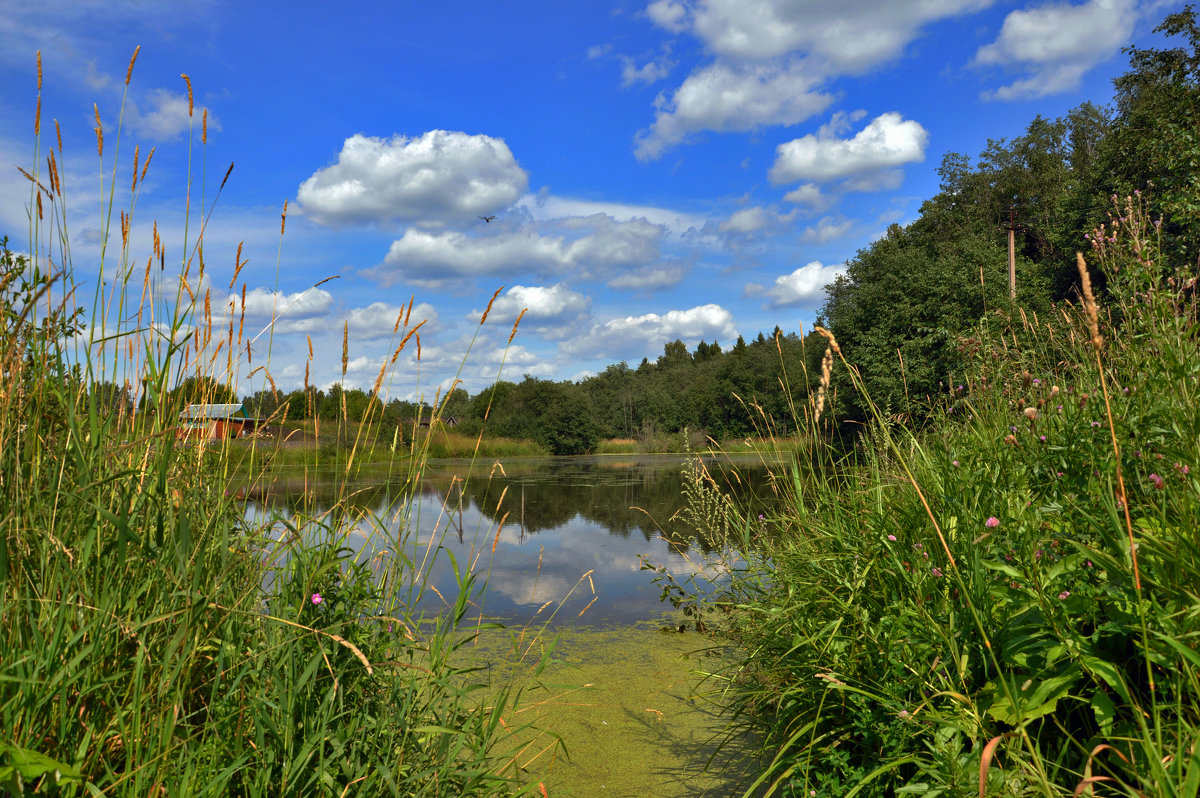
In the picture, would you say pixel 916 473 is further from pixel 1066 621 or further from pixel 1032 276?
pixel 1032 276

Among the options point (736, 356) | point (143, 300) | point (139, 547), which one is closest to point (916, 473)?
point (139, 547)

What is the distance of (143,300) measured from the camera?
197 centimetres

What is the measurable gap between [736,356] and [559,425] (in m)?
24.8

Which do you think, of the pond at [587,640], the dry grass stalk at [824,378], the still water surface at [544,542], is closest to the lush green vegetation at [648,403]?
the still water surface at [544,542]

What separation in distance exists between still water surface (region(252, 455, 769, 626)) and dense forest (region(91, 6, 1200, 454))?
415 mm

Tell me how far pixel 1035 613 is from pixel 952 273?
2128cm

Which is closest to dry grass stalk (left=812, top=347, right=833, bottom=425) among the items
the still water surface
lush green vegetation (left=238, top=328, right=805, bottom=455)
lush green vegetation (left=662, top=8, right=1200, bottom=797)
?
lush green vegetation (left=662, top=8, right=1200, bottom=797)

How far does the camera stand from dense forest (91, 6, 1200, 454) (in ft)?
28.6

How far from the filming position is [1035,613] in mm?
1389

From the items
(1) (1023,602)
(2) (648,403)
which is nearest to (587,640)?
(1) (1023,602)

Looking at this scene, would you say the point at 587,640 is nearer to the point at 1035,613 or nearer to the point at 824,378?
the point at 824,378

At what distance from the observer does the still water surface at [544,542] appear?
2.39m

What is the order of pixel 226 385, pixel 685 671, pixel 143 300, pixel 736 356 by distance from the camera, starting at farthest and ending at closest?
pixel 736 356
pixel 685 671
pixel 226 385
pixel 143 300

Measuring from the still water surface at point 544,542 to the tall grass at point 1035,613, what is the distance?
1037 mm
